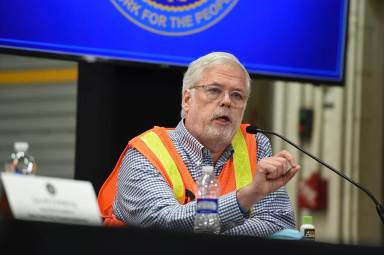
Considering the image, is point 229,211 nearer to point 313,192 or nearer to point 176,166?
point 176,166

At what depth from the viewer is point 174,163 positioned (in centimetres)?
415

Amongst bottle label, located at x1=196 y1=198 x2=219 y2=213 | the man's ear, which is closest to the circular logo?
the man's ear

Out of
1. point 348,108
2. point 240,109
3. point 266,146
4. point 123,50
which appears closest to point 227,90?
point 240,109

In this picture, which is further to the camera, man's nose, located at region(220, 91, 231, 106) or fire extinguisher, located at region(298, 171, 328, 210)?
fire extinguisher, located at region(298, 171, 328, 210)

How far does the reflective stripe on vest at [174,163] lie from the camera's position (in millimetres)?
4094

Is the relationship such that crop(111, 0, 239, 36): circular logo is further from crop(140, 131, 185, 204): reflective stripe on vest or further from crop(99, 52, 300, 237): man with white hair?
crop(140, 131, 185, 204): reflective stripe on vest

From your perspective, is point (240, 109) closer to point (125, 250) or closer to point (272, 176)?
point (272, 176)

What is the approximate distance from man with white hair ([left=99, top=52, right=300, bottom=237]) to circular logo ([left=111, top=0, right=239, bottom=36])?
0.94 m

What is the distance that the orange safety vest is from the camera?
4102mm

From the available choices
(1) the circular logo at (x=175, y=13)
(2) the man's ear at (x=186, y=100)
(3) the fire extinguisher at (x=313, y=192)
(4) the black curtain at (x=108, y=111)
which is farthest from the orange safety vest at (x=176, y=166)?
(3) the fire extinguisher at (x=313, y=192)

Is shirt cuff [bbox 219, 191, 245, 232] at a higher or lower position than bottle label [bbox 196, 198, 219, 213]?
lower

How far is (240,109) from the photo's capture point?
4340 millimetres

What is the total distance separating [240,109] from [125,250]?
2135 mm

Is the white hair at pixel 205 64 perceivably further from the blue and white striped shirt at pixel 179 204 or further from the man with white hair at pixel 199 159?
the blue and white striped shirt at pixel 179 204
